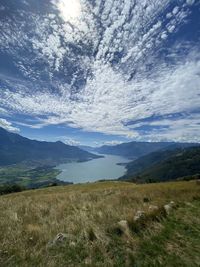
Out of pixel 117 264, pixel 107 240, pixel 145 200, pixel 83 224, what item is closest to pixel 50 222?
pixel 83 224

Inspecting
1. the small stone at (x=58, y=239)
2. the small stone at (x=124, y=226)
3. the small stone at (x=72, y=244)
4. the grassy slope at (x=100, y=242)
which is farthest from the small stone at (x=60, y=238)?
the small stone at (x=124, y=226)

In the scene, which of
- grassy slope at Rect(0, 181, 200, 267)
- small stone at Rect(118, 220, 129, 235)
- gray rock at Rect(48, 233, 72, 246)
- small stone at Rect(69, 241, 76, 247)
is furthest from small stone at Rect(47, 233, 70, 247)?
small stone at Rect(118, 220, 129, 235)

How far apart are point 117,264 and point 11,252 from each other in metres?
2.63

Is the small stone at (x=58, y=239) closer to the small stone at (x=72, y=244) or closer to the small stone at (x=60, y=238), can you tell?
the small stone at (x=60, y=238)

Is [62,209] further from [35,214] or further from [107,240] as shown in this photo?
[107,240]

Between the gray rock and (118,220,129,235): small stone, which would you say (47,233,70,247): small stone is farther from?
(118,220,129,235): small stone

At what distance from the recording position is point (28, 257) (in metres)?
5.48

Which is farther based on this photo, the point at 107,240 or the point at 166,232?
the point at 166,232

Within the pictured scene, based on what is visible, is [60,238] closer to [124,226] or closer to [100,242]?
[100,242]

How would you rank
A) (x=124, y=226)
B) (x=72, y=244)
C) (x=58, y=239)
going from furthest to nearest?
(x=124, y=226), (x=58, y=239), (x=72, y=244)

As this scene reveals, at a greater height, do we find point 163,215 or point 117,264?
point 163,215

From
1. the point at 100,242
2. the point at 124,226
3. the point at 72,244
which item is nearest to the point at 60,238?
the point at 72,244

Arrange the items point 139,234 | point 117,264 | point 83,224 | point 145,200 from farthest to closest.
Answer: point 145,200 < point 83,224 < point 139,234 < point 117,264

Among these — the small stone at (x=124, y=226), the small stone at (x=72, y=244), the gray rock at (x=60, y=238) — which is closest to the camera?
the small stone at (x=72, y=244)
